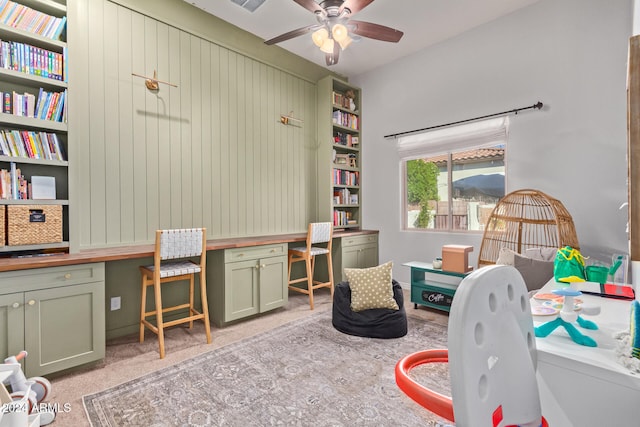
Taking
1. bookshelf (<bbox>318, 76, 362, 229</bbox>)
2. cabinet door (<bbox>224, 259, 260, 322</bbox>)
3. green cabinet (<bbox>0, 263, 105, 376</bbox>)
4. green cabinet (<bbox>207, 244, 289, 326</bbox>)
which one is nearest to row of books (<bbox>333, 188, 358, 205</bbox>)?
bookshelf (<bbox>318, 76, 362, 229</bbox>)

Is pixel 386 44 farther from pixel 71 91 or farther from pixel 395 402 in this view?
pixel 395 402

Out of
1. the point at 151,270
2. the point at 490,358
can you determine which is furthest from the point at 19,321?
the point at 490,358

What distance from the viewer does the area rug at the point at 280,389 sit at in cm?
170

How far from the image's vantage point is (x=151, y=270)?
2.54 m

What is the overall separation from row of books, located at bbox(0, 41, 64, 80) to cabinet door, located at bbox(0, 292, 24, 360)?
1527 millimetres

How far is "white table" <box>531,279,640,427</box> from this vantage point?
0.79 meters

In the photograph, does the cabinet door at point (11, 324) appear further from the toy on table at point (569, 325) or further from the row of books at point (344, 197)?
the row of books at point (344, 197)

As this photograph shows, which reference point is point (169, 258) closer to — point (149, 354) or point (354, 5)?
point (149, 354)

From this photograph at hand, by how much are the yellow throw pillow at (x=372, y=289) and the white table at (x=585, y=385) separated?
187 centimetres

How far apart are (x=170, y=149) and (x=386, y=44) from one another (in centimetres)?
288

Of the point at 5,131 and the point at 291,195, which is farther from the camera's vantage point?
the point at 291,195

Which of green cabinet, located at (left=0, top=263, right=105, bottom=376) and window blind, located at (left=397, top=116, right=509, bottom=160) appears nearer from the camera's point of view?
green cabinet, located at (left=0, top=263, right=105, bottom=376)

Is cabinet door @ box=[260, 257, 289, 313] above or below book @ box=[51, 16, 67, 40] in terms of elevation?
below

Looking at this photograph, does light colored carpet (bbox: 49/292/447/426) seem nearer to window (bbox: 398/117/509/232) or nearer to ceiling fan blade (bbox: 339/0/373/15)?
window (bbox: 398/117/509/232)
